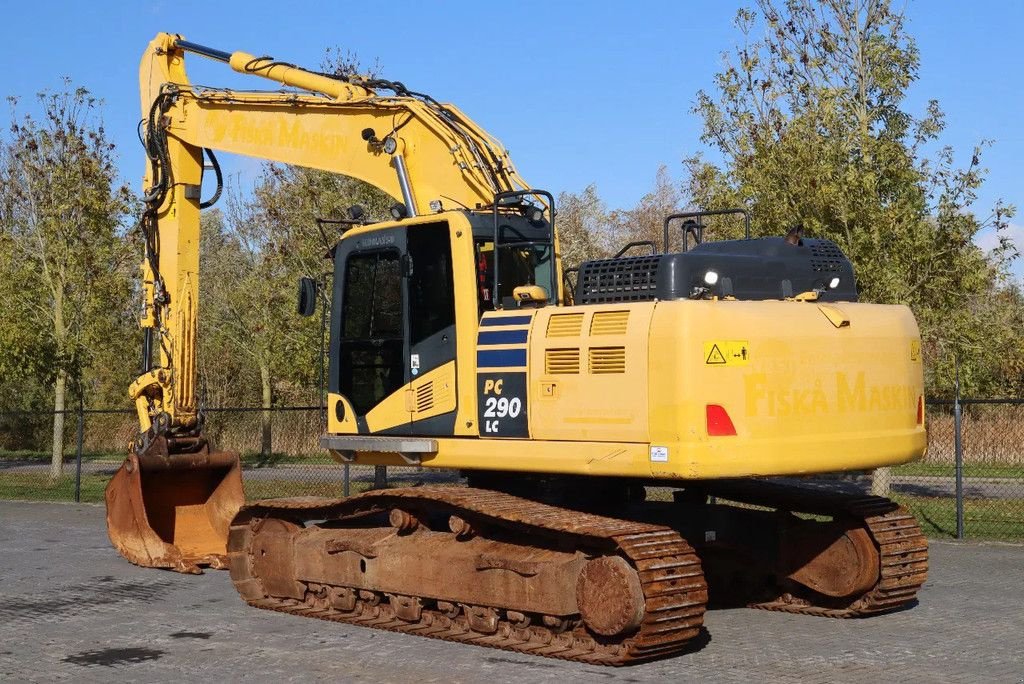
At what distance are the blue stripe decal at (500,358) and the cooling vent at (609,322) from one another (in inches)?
24.9

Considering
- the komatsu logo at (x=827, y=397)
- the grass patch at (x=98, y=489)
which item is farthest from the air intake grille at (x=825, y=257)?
the grass patch at (x=98, y=489)

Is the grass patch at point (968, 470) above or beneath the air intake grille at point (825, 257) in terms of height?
beneath

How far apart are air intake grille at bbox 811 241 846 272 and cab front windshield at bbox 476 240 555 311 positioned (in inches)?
78.7

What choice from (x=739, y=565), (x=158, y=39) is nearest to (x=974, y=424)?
(x=739, y=565)

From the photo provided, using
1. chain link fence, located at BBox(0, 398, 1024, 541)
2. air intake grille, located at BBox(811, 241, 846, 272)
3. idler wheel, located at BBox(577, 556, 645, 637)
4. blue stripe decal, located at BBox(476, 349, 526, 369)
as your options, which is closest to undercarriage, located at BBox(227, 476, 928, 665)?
idler wheel, located at BBox(577, 556, 645, 637)

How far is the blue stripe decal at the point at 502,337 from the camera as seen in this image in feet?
Answer: 30.7

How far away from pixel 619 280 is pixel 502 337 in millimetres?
960

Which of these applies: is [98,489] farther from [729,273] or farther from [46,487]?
[729,273]

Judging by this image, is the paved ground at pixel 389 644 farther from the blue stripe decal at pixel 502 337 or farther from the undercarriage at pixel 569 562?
the blue stripe decal at pixel 502 337

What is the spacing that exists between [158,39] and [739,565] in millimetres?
7883

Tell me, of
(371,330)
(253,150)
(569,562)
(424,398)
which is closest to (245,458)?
(253,150)

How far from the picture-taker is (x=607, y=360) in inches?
347

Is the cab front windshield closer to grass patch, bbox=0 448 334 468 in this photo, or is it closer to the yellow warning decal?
the yellow warning decal

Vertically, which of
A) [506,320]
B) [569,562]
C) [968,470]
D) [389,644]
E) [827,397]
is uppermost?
[506,320]
